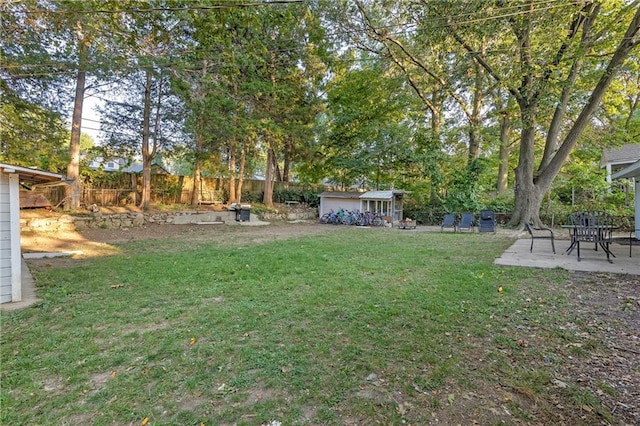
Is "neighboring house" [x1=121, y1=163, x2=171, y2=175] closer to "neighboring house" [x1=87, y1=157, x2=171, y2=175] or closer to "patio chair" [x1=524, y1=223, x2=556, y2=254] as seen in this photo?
"neighboring house" [x1=87, y1=157, x2=171, y2=175]

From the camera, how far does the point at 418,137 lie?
16984 millimetres

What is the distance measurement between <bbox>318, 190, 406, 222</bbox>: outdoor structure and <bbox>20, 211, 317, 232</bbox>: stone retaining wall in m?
4.19

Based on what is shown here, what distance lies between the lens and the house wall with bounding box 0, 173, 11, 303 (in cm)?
382

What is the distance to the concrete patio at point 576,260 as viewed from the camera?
16.6ft

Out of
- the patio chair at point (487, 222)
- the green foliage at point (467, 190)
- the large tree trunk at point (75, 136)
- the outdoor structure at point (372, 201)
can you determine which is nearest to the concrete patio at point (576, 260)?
the patio chair at point (487, 222)

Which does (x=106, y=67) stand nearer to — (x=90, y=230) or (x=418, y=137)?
(x=90, y=230)

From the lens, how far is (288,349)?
8.63 ft

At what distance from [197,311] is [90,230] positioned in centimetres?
927

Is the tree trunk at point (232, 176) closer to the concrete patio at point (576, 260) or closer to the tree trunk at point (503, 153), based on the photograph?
the concrete patio at point (576, 260)

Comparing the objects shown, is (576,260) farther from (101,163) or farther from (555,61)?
(101,163)

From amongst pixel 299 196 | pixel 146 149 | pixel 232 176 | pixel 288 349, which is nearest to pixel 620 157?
pixel 299 196

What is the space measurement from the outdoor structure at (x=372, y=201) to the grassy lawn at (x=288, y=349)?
473 inches

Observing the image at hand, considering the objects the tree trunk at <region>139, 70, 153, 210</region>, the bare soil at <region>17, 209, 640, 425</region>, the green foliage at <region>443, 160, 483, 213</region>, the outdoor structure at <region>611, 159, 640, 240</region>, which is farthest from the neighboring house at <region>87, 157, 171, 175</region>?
the outdoor structure at <region>611, 159, 640, 240</region>

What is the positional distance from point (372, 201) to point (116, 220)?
11.8 m
